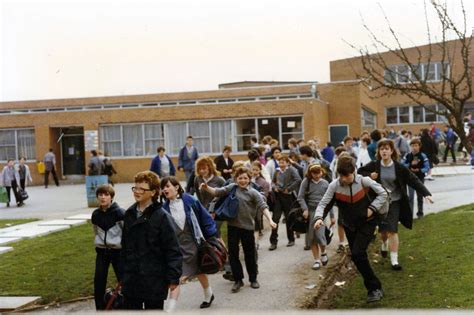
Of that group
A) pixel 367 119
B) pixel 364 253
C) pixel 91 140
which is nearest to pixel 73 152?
pixel 91 140

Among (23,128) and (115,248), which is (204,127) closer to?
(23,128)

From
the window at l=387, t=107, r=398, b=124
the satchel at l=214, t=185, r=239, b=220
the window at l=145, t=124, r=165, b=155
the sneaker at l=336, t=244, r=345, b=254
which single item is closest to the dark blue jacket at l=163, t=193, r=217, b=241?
the satchel at l=214, t=185, r=239, b=220

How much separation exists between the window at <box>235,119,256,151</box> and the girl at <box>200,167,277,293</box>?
870 inches

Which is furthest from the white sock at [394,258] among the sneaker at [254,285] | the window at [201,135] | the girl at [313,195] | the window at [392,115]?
the window at [392,115]

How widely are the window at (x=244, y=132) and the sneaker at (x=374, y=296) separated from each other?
77.3 feet

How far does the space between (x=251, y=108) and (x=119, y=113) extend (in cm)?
701

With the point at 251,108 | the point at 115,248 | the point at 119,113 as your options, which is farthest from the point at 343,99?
the point at 115,248

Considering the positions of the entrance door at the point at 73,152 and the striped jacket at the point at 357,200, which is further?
the entrance door at the point at 73,152

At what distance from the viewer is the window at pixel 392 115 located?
173 ft

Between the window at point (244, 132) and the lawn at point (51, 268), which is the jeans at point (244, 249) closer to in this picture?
the lawn at point (51, 268)

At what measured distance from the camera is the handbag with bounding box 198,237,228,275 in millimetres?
6836

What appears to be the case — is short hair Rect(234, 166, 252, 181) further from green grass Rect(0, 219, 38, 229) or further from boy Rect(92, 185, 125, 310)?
green grass Rect(0, 219, 38, 229)

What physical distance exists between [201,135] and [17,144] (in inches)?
406

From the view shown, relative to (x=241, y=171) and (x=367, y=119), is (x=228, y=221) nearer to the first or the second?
(x=241, y=171)
